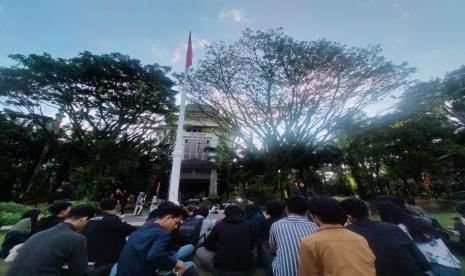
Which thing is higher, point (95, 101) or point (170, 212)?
point (95, 101)

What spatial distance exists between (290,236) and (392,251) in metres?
0.99

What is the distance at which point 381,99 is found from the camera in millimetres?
15734

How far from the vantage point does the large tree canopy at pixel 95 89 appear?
1589cm

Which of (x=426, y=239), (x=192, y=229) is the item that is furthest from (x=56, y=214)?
(x=426, y=239)

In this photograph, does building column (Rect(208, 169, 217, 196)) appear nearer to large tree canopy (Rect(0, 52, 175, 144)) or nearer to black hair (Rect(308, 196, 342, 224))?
large tree canopy (Rect(0, 52, 175, 144))

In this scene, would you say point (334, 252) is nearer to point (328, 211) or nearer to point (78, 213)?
point (328, 211)

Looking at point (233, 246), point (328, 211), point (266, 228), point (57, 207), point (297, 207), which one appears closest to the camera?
point (328, 211)

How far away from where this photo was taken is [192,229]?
16.4 feet

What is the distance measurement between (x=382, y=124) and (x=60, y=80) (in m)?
21.9

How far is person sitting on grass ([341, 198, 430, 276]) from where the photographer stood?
2.29 metres

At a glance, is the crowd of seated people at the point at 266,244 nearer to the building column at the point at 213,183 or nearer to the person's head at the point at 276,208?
the person's head at the point at 276,208

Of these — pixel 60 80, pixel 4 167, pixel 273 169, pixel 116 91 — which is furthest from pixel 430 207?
pixel 4 167

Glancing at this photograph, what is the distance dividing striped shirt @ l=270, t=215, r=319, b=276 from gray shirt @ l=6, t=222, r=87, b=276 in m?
1.98

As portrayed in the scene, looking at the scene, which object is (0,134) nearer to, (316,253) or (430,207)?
(316,253)
